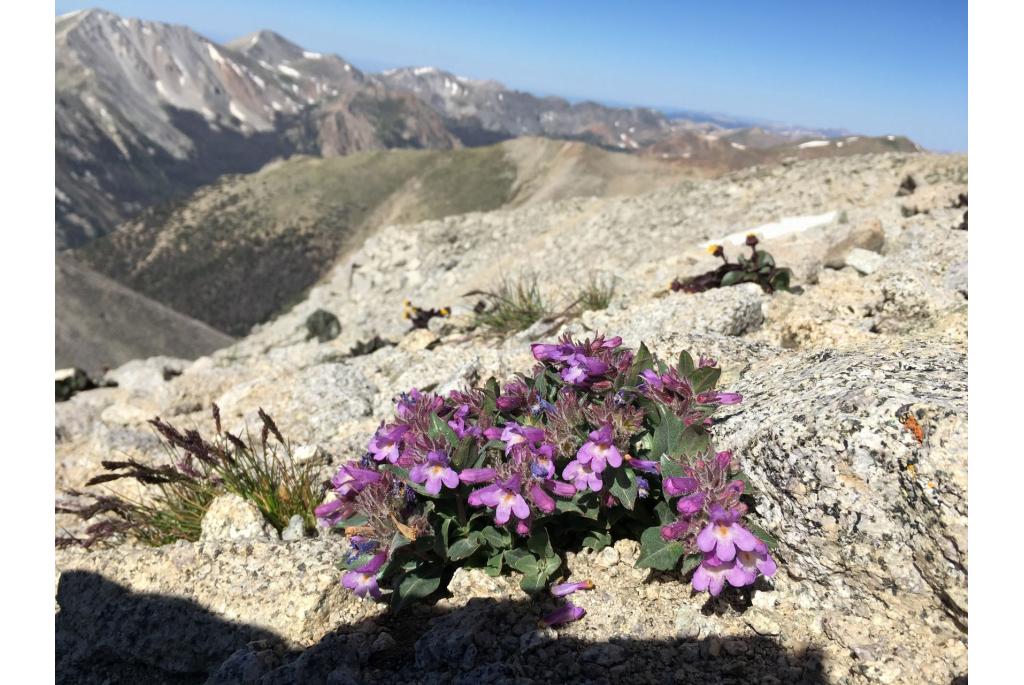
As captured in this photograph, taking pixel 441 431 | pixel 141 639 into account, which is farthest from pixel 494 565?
pixel 141 639

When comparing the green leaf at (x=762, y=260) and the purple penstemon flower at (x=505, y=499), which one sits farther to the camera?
the green leaf at (x=762, y=260)

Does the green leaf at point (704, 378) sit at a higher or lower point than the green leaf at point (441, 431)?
higher

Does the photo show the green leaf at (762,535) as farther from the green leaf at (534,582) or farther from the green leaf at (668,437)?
the green leaf at (534,582)

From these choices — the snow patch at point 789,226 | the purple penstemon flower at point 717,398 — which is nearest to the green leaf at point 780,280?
the purple penstemon flower at point 717,398

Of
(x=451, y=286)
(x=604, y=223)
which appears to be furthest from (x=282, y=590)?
(x=604, y=223)

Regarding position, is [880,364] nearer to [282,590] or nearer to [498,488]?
[498,488]

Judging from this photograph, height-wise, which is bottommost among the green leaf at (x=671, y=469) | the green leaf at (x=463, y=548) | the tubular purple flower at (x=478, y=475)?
the green leaf at (x=463, y=548)

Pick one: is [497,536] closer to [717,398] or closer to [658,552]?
[658,552]
